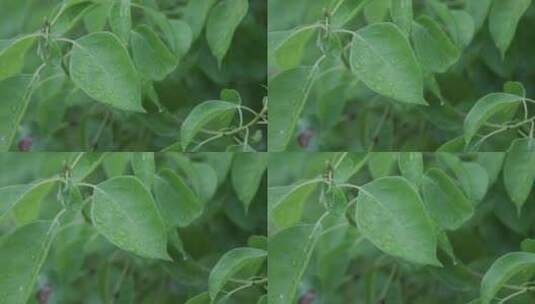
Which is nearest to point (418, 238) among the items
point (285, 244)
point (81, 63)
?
point (285, 244)

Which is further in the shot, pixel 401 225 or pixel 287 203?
pixel 287 203

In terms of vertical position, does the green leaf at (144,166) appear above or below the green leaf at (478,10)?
below

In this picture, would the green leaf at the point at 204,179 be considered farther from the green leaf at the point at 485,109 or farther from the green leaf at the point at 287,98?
the green leaf at the point at 485,109

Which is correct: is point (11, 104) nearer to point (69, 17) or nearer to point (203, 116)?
point (69, 17)

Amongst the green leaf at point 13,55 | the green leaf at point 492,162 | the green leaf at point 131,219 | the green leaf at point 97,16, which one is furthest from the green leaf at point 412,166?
the green leaf at point 13,55

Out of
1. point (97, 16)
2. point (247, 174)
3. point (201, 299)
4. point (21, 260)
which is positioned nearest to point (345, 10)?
point (247, 174)

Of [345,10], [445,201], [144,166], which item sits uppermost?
[345,10]

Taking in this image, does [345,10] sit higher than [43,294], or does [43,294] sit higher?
[345,10]
